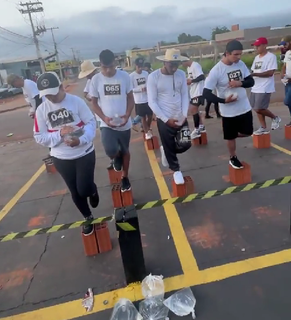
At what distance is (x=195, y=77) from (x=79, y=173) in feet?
15.4

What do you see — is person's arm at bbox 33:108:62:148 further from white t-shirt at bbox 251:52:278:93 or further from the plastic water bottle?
white t-shirt at bbox 251:52:278:93

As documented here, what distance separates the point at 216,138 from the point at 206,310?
5251 millimetres

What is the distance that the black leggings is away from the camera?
328cm

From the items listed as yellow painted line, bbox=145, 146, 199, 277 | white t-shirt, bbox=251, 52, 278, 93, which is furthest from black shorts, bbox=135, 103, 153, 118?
yellow painted line, bbox=145, 146, 199, 277

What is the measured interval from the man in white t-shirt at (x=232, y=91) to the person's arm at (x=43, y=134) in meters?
2.24

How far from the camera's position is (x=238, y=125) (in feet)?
14.9

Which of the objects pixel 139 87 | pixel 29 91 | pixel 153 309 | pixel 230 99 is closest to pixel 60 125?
pixel 153 309

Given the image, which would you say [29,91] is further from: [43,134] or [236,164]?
[236,164]

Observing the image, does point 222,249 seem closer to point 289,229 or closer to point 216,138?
point 289,229

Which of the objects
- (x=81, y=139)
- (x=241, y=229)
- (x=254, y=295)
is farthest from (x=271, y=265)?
(x=81, y=139)

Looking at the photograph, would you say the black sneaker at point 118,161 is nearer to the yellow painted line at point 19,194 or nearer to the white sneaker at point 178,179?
the white sneaker at point 178,179

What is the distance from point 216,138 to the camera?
7.27 meters

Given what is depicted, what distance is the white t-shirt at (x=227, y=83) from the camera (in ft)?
14.1

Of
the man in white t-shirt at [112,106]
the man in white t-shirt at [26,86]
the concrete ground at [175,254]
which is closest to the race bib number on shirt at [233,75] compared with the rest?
the man in white t-shirt at [112,106]
